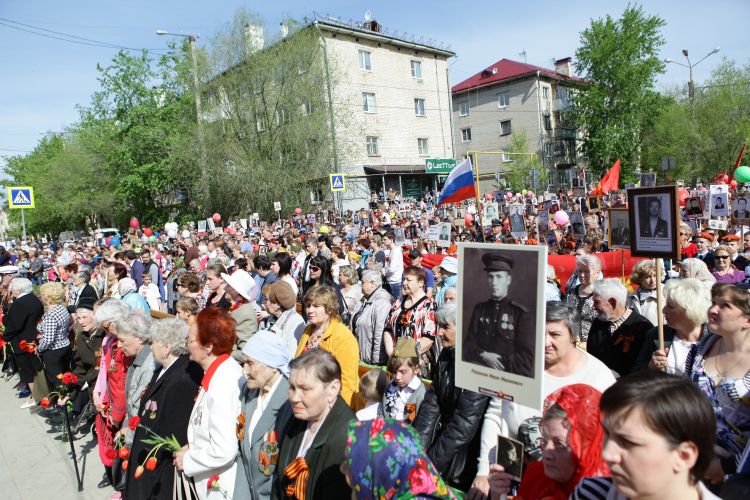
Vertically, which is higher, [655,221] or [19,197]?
[19,197]

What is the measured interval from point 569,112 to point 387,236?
4580 centimetres

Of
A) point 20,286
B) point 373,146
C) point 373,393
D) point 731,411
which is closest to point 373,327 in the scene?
point 373,393

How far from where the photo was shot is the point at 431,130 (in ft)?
140

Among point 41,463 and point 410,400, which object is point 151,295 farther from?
point 410,400

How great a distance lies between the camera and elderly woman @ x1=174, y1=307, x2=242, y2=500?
3.39 metres

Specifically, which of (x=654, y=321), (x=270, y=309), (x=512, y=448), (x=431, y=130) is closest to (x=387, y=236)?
(x=270, y=309)

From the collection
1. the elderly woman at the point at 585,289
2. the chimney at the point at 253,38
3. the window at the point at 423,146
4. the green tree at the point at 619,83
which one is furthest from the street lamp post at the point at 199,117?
the green tree at the point at 619,83

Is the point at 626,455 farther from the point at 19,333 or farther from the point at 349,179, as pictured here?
the point at 349,179

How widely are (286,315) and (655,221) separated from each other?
3.63 metres

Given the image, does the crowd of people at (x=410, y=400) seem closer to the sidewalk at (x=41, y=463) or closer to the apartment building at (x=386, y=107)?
the sidewalk at (x=41, y=463)

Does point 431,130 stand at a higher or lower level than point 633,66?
lower

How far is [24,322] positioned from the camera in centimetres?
810

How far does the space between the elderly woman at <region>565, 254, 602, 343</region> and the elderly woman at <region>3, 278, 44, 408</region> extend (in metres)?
8.02

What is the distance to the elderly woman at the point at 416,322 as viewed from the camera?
499 centimetres
